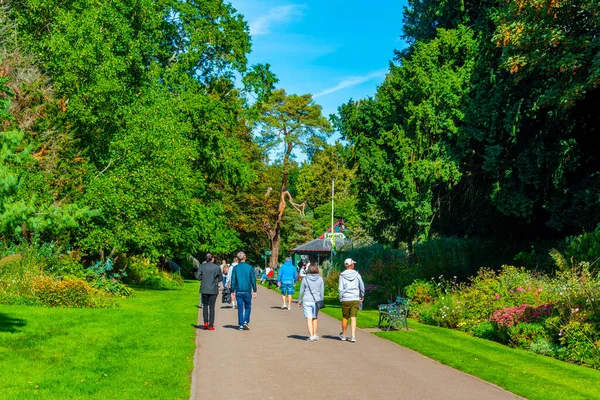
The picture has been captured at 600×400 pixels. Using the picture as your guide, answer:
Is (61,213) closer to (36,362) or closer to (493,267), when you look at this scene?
(36,362)

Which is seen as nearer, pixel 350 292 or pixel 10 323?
pixel 10 323

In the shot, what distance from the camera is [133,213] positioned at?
26234mm

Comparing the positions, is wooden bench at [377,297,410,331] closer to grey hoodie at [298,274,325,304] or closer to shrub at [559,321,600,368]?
grey hoodie at [298,274,325,304]

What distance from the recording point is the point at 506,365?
42.7 feet

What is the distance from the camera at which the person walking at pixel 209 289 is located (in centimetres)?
1756

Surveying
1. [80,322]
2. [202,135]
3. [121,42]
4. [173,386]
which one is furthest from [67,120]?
[173,386]

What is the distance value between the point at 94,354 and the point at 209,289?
535 cm

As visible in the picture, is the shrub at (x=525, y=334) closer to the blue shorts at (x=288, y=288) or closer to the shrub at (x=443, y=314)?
the shrub at (x=443, y=314)

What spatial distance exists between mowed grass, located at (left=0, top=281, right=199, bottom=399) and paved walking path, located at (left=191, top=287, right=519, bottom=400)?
521mm

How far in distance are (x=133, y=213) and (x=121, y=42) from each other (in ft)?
30.3

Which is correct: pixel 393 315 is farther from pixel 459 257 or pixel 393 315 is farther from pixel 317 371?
pixel 459 257

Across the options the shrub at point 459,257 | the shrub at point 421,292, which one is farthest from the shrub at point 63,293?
the shrub at point 459,257

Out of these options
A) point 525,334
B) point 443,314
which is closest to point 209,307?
point 443,314

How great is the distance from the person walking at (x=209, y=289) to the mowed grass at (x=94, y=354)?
0.51 meters
